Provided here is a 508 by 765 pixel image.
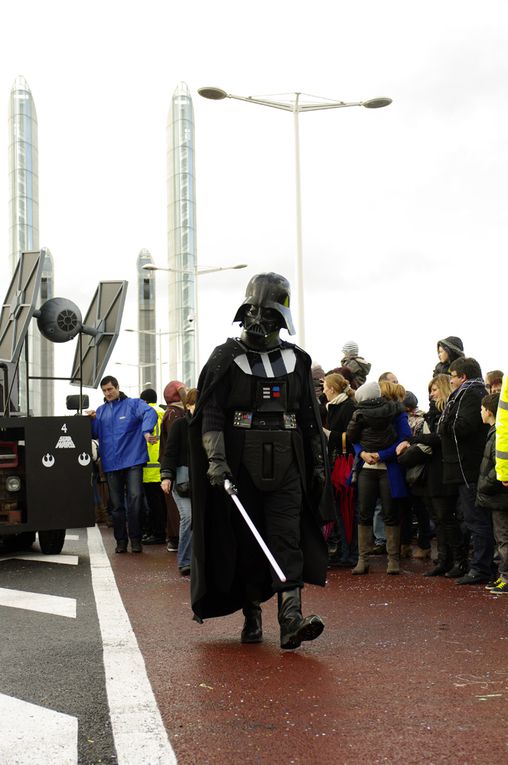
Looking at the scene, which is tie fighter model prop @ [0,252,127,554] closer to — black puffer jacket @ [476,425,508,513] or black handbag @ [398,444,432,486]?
black handbag @ [398,444,432,486]

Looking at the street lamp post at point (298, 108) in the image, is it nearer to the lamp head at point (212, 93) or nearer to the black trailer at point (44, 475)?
the lamp head at point (212, 93)

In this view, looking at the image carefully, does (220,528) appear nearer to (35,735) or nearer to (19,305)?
(35,735)

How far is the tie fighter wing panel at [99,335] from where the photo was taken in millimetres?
12867

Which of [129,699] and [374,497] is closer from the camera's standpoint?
[129,699]

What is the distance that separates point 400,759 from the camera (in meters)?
4.06

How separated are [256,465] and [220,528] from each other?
0.47 m

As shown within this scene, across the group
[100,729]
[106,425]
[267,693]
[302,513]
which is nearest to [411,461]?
[302,513]

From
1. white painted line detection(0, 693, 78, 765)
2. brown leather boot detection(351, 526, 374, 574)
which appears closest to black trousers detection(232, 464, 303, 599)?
white painted line detection(0, 693, 78, 765)

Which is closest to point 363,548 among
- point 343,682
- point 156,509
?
point 343,682

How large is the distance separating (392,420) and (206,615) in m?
4.21

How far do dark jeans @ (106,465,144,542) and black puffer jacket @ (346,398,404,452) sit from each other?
11.0 ft

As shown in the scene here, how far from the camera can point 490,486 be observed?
8852 mm

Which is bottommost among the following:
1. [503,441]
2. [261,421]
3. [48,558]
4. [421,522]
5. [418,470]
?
[48,558]

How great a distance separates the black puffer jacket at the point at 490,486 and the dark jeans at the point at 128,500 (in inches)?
200
